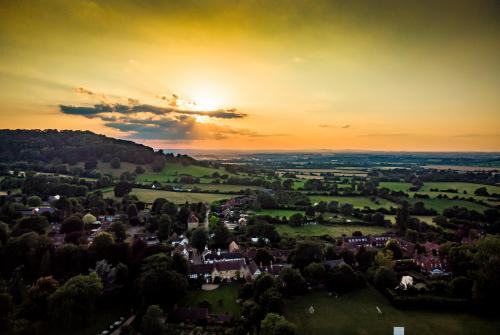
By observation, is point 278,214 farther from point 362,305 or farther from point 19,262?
point 19,262

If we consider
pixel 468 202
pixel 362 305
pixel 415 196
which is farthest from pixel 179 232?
pixel 468 202

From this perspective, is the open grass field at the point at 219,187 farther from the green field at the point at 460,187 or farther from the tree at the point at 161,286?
the tree at the point at 161,286

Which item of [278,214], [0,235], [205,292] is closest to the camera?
[205,292]

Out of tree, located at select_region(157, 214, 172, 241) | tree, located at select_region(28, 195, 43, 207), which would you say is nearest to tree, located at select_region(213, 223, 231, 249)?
tree, located at select_region(157, 214, 172, 241)

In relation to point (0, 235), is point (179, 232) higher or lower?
lower

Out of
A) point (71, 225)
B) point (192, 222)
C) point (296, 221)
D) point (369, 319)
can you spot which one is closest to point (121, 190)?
point (192, 222)

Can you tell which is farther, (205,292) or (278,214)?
(278,214)

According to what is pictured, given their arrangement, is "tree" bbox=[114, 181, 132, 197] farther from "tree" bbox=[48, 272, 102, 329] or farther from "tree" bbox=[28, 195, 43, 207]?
"tree" bbox=[48, 272, 102, 329]
